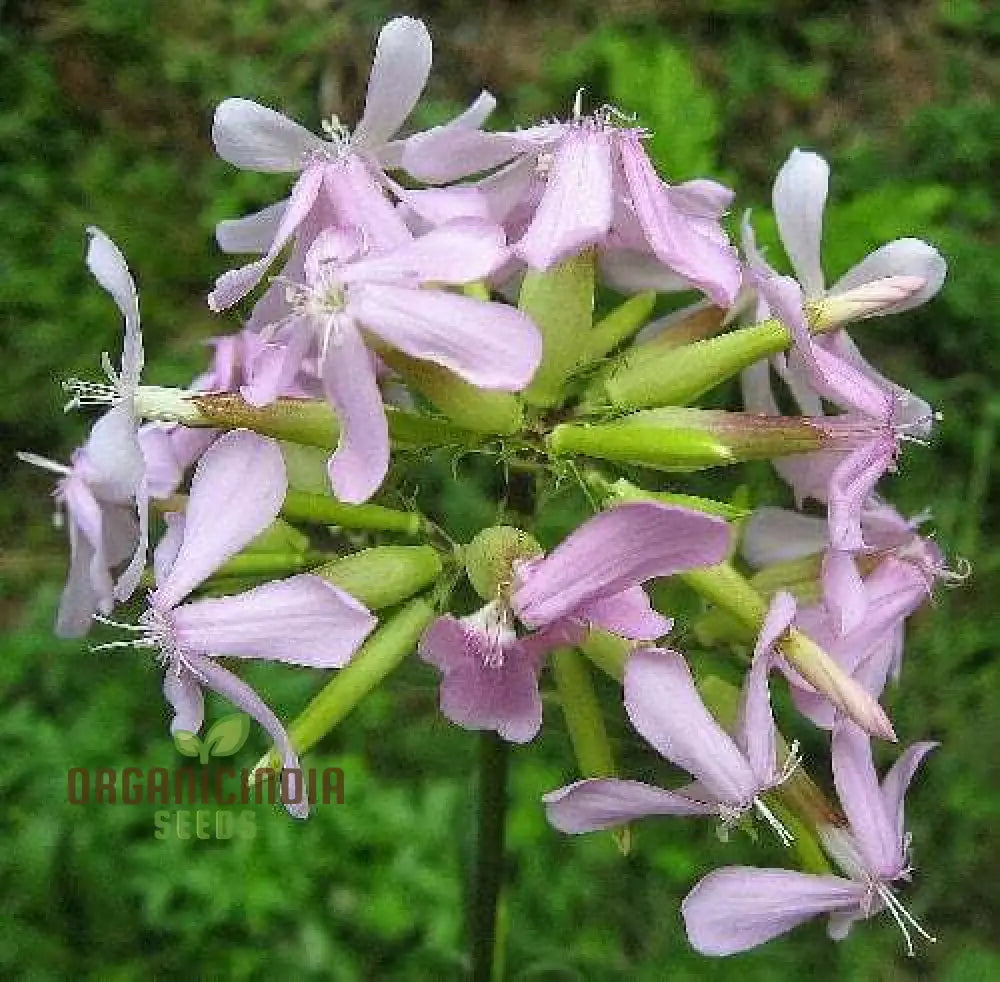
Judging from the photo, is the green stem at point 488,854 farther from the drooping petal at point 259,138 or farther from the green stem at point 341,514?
the drooping petal at point 259,138

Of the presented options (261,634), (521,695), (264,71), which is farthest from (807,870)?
(264,71)

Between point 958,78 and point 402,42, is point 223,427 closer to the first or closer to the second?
point 402,42

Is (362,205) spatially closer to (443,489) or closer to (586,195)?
(586,195)

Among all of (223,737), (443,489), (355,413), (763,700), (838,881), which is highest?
(355,413)

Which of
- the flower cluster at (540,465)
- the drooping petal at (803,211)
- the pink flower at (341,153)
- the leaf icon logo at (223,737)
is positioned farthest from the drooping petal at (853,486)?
the leaf icon logo at (223,737)

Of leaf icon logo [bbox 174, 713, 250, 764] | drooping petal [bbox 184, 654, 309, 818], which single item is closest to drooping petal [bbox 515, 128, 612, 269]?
drooping petal [bbox 184, 654, 309, 818]

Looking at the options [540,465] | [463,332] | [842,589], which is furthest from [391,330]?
[842,589]

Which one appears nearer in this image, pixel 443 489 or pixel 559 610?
pixel 559 610
